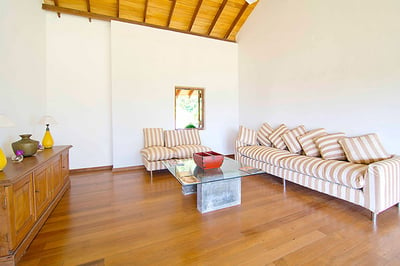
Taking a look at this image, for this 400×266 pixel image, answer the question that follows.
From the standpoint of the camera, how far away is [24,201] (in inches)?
69.2

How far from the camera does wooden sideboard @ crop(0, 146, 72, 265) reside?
1.50 metres

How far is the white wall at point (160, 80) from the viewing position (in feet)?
14.0

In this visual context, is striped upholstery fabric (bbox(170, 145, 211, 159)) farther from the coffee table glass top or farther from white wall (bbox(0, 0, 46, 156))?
white wall (bbox(0, 0, 46, 156))

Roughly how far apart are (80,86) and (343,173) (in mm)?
4920

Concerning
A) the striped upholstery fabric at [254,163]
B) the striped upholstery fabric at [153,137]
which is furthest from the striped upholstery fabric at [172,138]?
the striped upholstery fabric at [254,163]

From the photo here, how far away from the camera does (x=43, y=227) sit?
2047 millimetres

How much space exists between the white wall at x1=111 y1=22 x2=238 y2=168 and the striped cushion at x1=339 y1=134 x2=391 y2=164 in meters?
3.13

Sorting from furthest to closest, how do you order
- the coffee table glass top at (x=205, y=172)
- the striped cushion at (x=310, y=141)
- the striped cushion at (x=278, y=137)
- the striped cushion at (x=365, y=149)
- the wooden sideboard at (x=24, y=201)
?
1. the striped cushion at (x=278, y=137)
2. the striped cushion at (x=310, y=141)
3. the striped cushion at (x=365, y=149)
4. the coffee table glass top at (x=205, y=172)
5. the wooden sideboard at (x=24, y=201)

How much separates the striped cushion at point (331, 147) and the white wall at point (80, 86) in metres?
4.26

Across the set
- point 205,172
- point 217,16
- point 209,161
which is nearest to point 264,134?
point 209,161

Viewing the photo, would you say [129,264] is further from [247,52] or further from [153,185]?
[247,52]

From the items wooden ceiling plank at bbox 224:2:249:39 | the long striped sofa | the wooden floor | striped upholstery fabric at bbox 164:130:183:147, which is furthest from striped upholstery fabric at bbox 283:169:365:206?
wooden ceiling plank at bbox 224:2:249:39

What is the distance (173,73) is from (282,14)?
2.76 metres

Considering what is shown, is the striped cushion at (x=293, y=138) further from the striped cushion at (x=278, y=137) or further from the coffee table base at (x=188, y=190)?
the coffee table base at (x=188, y=190)
